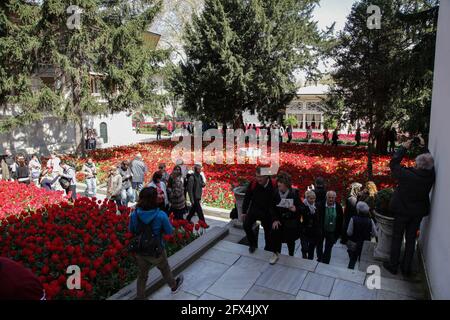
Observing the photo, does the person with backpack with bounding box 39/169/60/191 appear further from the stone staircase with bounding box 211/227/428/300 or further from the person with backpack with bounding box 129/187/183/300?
the person with backpack with bounding box 129/187/183/300

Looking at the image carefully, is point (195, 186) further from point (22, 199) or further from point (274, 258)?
point (22, 199)

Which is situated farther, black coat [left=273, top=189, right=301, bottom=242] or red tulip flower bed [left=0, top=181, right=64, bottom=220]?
red tulip flower bed [left=0, top=181, right=64, bottom=220]

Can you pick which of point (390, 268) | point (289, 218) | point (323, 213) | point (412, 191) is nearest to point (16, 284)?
point (289, 218)

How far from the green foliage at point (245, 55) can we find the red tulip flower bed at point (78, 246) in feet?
53.0

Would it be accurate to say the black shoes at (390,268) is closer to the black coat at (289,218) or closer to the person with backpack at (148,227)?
the black coat at (289,218)

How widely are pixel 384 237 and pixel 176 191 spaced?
15.3ft

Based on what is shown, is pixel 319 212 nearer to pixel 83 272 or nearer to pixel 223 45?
pixel 83 272

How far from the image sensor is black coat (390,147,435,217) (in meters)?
4.78

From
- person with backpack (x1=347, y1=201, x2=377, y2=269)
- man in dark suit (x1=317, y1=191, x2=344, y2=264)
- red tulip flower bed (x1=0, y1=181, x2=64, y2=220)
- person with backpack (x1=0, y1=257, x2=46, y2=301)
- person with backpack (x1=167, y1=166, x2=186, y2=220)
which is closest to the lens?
person with backpack (x1=0, y1=257, x2=46, y2=301)

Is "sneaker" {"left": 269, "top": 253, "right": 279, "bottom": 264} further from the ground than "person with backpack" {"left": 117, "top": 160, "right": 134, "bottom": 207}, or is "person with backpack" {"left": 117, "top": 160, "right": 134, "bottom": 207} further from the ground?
"person with backpack" {"left": 117, "top": 160, "right": 134, "bottom": 207}

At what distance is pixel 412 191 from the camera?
15.9 feet

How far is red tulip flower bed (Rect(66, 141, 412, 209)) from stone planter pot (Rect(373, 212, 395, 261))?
16.9 feet

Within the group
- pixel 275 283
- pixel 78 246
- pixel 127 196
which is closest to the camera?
pixel 275 283

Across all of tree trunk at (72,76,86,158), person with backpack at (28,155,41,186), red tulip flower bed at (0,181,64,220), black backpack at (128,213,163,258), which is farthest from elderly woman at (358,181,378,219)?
tree trunk at (72,76,86,158)
